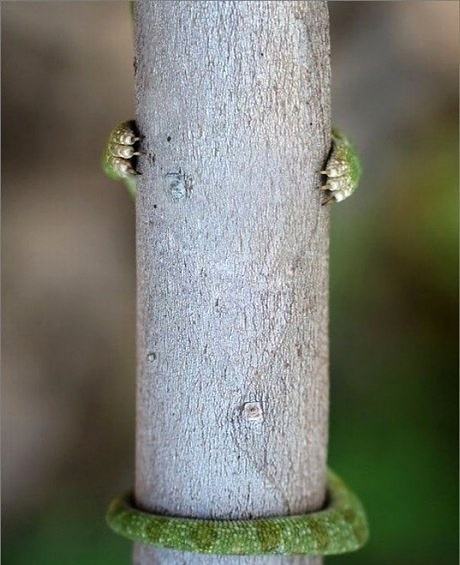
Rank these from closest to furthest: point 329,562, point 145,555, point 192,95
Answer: point 192,95 < point 145,555 < point 329,562

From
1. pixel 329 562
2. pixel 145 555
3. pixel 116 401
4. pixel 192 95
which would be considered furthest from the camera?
pixel 116 401

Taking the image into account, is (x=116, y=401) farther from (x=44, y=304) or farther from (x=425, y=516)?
(x=425, y=516)

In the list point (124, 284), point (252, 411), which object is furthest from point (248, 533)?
point (124, 284)

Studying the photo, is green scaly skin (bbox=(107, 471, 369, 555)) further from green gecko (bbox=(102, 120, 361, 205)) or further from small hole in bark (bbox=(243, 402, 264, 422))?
green gecko (bbox=(102, 120, 361, 205))

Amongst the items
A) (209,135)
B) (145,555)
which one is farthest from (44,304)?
(209,135)

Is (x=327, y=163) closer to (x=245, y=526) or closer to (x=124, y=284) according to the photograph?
(x=245, y=526)

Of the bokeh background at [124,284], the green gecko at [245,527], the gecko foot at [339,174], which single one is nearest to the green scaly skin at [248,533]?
the green gecko at [245,527]
